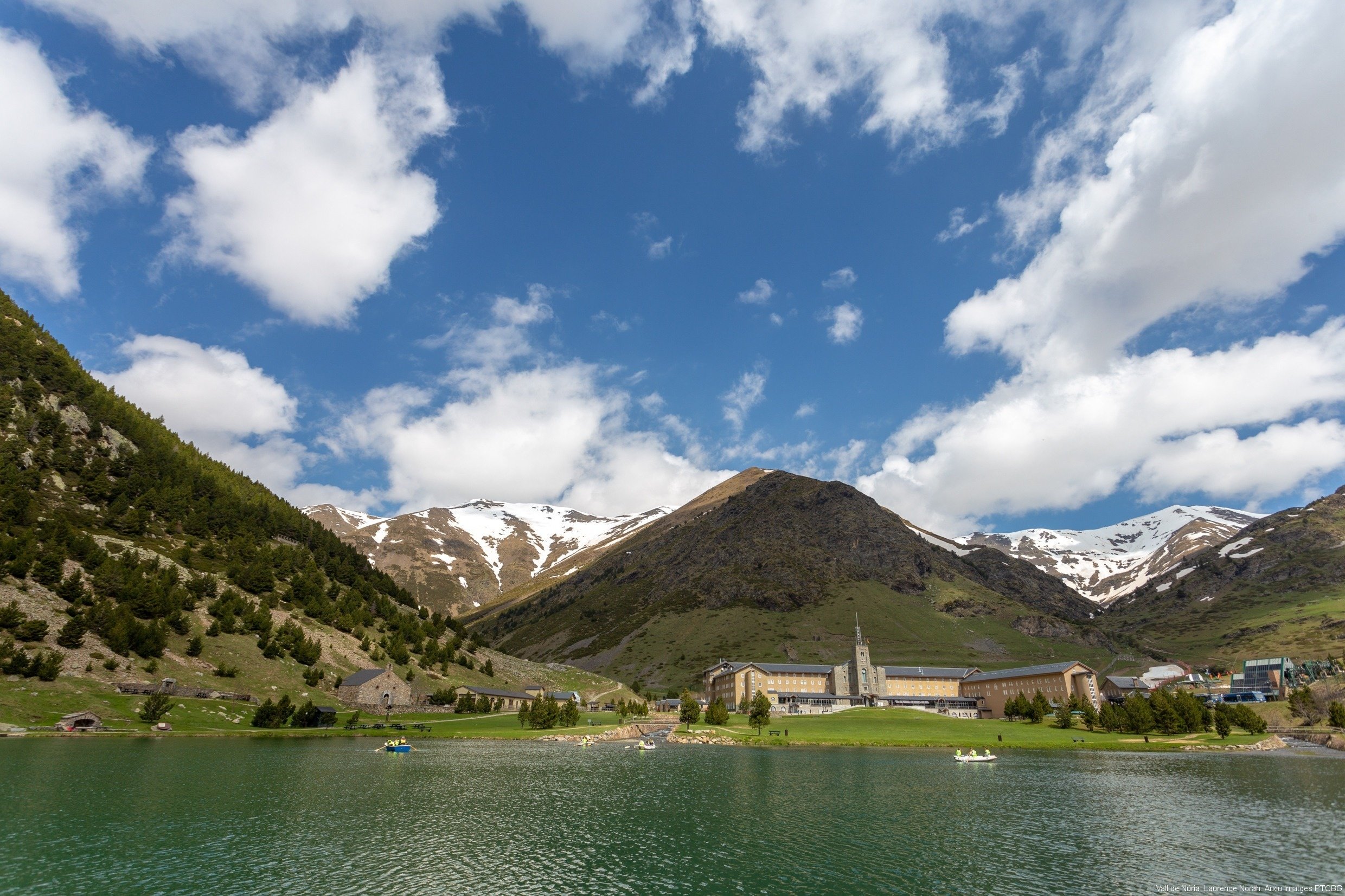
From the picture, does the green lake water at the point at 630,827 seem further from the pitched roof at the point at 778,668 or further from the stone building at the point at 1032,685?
the pitched roof at the point at 778,668

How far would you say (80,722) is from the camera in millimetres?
78188

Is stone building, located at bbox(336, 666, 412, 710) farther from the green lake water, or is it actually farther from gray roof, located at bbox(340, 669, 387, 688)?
the green lake water

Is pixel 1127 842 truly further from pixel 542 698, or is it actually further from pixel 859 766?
pixel 542 698

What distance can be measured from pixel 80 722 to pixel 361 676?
159ft

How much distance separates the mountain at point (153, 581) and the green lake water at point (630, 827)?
2881cm

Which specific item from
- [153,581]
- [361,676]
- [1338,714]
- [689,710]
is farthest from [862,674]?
[153,581]

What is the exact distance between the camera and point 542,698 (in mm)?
124000

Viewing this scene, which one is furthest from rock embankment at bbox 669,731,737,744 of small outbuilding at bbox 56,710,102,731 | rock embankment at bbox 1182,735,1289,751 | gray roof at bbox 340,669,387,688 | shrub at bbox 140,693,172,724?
small outbuilding at bbox 56,710,102,731

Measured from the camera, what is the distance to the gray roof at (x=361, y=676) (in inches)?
4783

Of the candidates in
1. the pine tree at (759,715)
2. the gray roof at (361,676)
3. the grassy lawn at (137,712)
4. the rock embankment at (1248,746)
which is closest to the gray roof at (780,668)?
the pine tree at (759,715)

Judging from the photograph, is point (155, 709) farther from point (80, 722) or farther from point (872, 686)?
point (872, 686)

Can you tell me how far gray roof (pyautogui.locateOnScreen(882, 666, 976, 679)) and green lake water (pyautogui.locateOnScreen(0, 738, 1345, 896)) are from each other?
5017 inches

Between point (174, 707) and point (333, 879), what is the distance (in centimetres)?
8264

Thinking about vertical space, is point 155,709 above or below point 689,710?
above
